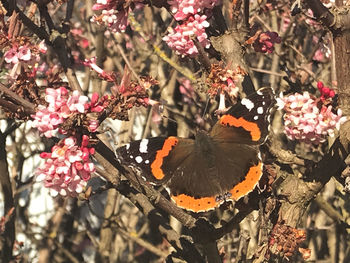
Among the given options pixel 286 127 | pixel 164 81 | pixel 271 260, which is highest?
pixel 164 81

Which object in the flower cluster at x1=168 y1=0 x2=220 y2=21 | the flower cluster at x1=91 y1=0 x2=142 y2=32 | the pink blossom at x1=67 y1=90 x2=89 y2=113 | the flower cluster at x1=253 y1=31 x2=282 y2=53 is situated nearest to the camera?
the pink blossom at x1=67 y1=90 x2=89 y2=113

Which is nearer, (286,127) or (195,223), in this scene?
(195,223)

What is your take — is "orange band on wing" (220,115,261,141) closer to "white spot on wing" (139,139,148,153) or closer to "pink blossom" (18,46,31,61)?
"white spot on wing" (139,139,148,153)

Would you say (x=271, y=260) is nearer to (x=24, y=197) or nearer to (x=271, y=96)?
(x=271, y=96)

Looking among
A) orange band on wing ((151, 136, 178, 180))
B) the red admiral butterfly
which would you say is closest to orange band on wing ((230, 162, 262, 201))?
the red admiral butterfly

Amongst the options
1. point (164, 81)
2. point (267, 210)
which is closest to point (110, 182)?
point (267, 210)

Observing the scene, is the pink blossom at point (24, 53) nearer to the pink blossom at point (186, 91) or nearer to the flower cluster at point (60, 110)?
the flower cluster at point (60, 110)

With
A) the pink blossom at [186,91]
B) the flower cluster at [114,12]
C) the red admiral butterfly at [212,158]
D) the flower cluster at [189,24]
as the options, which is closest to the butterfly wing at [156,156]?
the red admiral butterfly at [212,158]
